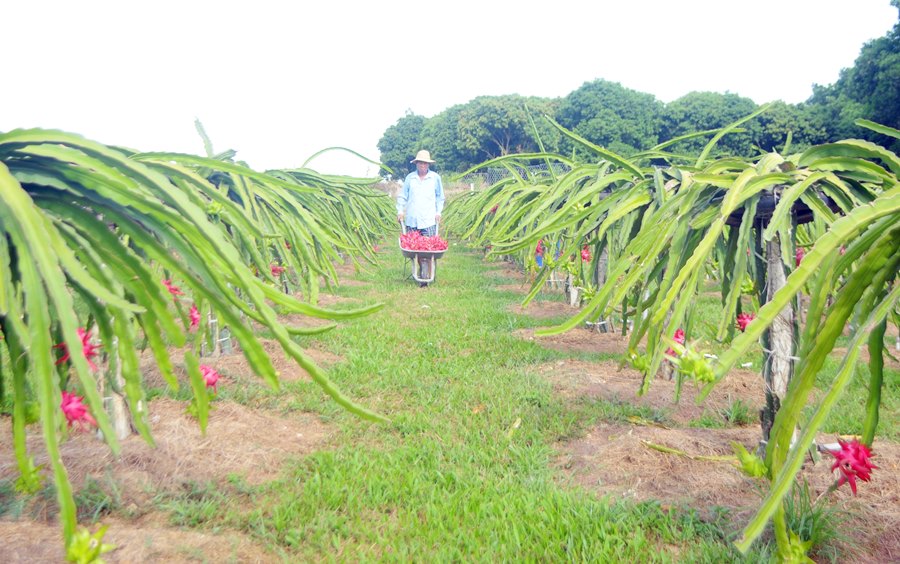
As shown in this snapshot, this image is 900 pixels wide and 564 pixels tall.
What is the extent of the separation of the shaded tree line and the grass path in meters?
24.4

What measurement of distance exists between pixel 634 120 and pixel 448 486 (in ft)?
122

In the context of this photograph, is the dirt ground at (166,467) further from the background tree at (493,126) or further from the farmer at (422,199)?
the background tree at (493,126)

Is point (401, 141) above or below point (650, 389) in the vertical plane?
above

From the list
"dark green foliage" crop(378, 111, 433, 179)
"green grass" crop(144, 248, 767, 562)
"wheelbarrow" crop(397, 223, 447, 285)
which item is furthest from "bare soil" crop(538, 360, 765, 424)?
"dark green foliage" crop(378, 111, 433, 179)

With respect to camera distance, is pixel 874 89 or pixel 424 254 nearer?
pixel 424 254

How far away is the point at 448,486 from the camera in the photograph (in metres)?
3.08

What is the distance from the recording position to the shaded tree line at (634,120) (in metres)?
28.6

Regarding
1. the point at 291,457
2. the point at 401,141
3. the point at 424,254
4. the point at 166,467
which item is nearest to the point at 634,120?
the point at 401,141

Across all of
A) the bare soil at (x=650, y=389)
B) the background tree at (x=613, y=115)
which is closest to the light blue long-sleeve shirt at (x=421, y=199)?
the bare soil at (x=650, y=389)

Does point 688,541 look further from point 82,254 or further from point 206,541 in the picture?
point 82,254

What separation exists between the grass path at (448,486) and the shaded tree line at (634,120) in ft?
79.9

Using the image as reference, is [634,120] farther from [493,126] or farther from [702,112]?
[493,126]

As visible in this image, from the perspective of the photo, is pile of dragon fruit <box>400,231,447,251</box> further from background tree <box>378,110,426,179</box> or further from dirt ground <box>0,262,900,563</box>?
background tree <box>378,110,426,179</box>

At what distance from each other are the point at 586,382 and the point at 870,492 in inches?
78.1
